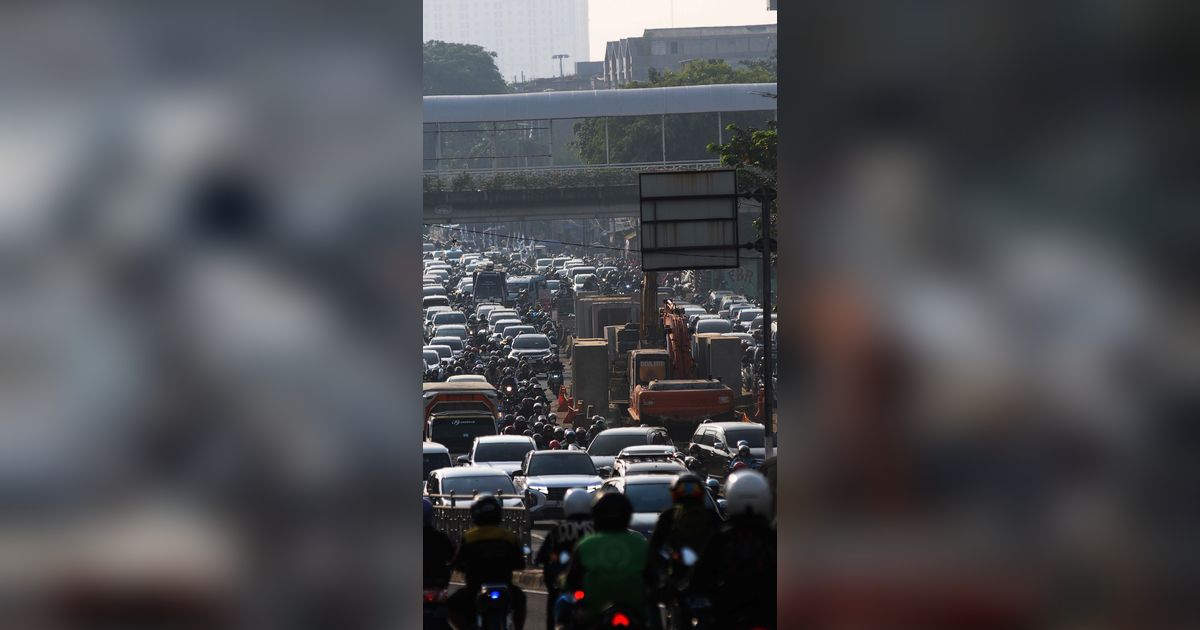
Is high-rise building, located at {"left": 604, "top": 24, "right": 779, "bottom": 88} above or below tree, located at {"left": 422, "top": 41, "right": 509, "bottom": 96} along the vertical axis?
above

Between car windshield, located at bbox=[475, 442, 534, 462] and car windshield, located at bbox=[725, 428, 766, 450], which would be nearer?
car windshield, located at bbox=[475, 442, 534, 462]

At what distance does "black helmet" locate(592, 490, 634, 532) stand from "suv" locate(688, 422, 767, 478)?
10779 mm

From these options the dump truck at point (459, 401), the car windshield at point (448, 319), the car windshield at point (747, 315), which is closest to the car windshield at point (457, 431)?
the dump truck at point (459, 401)

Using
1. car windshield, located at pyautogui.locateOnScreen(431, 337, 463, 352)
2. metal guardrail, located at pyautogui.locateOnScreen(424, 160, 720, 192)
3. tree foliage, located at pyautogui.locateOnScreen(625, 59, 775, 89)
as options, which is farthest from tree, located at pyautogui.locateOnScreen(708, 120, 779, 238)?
tree foliage, located at pyautogui.locateOnScreen(625, 59, 775, 89)

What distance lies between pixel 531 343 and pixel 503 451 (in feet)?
56.4

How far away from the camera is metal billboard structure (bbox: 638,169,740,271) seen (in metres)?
23.4

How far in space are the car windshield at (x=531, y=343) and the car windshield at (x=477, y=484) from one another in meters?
20.0

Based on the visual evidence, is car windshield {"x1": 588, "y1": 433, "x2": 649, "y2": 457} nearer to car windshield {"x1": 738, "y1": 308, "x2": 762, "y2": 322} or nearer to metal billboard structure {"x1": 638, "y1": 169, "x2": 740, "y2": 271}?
metal billboard structure {"x1": 638, "y1": 169, "x2": 740, "y2": 271}

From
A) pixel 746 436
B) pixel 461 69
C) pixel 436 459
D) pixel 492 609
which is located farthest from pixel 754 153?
pixel 461 69
